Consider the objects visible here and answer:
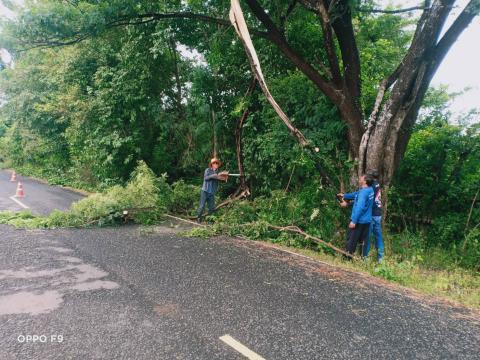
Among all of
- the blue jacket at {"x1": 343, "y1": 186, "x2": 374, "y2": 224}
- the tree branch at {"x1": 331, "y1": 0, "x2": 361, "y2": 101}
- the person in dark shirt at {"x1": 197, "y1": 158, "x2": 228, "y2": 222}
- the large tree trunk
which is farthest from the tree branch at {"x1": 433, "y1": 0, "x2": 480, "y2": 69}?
the person in dark shirt at {"x1": 197, "y1": 158, "x2": 228, "y2": 222}

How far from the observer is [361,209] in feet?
20.9

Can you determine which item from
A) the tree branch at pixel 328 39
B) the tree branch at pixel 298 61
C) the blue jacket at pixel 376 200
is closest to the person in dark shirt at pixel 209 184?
the tree branch at pixel 298 61

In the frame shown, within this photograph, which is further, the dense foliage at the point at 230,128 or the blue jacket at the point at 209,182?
the blue jacket at the point at 209,182

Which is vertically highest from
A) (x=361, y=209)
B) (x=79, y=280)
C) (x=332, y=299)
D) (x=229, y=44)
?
(x=229, y=44)

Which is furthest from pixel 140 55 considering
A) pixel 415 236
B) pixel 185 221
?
pixel 415 236

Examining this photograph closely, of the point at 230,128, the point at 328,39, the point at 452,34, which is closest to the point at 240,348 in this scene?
the point at 328,39

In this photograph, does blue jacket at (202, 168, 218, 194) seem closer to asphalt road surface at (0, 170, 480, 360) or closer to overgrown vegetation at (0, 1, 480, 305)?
overgrown vegetation at (0, 1, 480, 305)

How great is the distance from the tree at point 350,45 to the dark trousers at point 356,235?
1.34 metres

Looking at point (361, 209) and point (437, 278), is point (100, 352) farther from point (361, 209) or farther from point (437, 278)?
point (437, 278)

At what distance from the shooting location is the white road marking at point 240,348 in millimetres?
3184

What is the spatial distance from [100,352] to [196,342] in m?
0.88

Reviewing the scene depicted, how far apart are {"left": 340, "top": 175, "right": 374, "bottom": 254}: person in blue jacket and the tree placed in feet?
3.02

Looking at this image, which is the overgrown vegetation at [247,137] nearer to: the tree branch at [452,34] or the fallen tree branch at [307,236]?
the fallen tree branch at [307,236]

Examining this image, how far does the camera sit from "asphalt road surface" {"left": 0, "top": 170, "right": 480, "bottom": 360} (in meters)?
3.33
